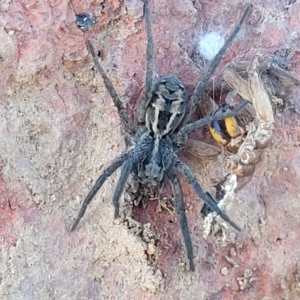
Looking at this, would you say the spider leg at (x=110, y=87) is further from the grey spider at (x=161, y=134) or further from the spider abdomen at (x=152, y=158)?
the spider abdomen at (x=152, y=158)

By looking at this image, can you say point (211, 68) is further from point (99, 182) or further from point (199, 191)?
point (99, 182)

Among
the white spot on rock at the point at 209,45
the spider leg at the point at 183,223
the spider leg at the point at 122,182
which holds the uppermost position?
the white spot on rock at the point at 209,45

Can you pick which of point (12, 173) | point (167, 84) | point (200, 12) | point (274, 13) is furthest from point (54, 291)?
point (274, 13)

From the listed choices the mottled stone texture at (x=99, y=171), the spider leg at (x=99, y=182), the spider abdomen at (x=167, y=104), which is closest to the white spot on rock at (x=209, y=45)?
the mottled stone texture at (x=99, y=171)

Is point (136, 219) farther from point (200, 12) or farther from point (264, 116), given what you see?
point (200, 12)

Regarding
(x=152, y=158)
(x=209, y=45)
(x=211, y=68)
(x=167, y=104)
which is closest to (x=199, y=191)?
(x=152, y=158)

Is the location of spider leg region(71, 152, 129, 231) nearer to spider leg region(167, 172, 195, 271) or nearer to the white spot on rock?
spider leg region(167, 172, 195, 271)

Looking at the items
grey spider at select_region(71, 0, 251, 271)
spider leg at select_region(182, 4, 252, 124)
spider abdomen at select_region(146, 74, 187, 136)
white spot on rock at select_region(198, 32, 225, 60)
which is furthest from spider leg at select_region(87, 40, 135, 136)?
white spot on rock at select_region(198, 32, 225, 60)
